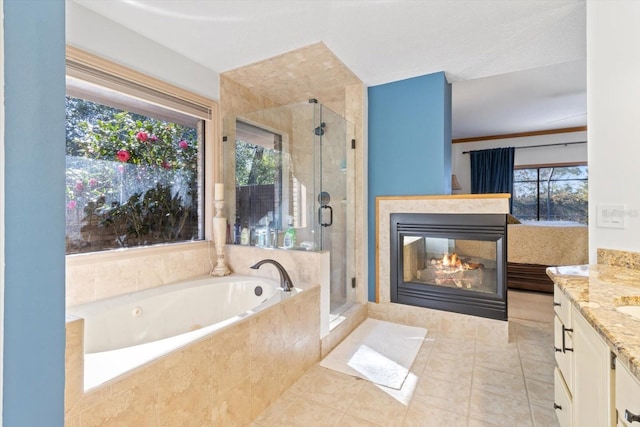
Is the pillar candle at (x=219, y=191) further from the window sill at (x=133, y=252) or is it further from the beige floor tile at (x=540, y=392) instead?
the beige floor tile at (x=540, y=392)

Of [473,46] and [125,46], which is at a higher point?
[473,46]

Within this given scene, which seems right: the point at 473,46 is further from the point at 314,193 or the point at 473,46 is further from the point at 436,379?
the point at 436,379

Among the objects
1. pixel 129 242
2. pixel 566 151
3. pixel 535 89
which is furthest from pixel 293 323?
pixel 566 151

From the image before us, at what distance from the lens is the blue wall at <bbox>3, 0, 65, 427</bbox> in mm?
454

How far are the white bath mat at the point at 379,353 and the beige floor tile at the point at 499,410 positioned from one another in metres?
0.42

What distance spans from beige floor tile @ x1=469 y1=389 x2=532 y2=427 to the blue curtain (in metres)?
5.13

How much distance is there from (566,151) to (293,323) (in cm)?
627

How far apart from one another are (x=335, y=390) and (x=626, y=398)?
1.45 metres

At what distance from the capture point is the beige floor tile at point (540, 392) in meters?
1.75

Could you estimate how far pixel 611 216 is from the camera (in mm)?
1577

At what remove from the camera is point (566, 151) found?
5645 mm

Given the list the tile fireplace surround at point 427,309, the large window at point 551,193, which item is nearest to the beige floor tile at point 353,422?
the tile fireplace surround at point 427,309

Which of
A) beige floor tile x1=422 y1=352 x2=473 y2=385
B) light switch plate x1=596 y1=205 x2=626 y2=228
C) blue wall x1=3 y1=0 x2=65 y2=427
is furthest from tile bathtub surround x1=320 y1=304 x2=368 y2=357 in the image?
blue wall x1=3 y1=0 x2=65 y2=427

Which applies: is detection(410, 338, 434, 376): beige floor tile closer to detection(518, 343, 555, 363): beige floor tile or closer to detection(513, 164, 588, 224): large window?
detection(518, 343, 555, 363): beige floor tile
